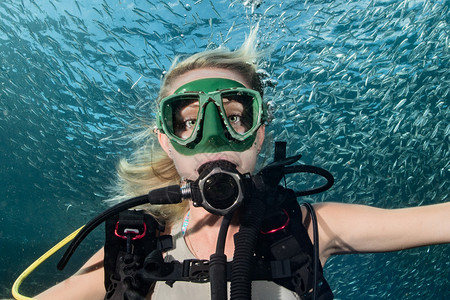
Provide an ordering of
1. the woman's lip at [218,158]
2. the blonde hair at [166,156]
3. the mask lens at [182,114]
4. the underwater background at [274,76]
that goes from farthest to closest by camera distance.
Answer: the underwater background at [274,76]
the blonde hair at [166,156]
the mask lens at [182,114]
the woman's lip at [218,158]

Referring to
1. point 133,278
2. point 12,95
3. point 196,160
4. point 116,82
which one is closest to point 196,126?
point 196,160

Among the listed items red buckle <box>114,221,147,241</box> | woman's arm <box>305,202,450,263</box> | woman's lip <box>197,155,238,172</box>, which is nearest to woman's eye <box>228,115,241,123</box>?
woman's lip <box>197,155,238,172</box>

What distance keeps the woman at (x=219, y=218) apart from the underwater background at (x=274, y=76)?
1.24 metres

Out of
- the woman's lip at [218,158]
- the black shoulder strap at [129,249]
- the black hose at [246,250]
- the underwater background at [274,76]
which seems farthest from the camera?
the underwater background at [274,76]

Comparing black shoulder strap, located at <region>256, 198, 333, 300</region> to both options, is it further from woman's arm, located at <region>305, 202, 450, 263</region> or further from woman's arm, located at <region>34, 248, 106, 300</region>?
woman's arm, located at <region>34, 248, 106, 300</region>

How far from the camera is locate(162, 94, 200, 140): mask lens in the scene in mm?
2572

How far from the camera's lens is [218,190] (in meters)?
2.05

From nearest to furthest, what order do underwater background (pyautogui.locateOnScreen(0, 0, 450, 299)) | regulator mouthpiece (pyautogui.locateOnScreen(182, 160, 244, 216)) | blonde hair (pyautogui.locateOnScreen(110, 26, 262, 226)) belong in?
regulator mouthpiece (pyautogui.locateOnScreen(182, 160, 244, 216)) → blonde hair (pyautogui.locateOnScreen(110, 26, 262, 226)) → underwater background (pyautogui.locateOnScreen(0, 0, 450, 299))

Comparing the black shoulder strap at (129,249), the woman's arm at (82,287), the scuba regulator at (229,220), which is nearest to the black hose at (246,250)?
the scuba regulator at (229,220)

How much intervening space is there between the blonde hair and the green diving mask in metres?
0.35

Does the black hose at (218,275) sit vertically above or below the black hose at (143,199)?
below

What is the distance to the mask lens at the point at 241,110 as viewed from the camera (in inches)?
102

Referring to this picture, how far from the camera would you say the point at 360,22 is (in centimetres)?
1235

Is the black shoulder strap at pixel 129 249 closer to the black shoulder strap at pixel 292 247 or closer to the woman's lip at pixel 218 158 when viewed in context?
the woman's lip at pixel 218 158
